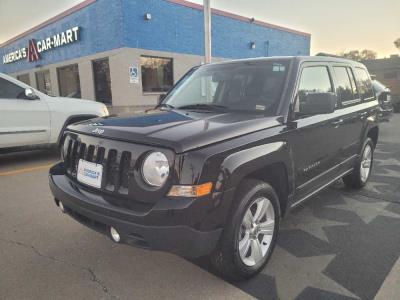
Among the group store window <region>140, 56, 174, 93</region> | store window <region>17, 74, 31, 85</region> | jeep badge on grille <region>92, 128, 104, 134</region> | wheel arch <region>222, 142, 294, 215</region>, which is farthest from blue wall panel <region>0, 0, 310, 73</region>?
wheel arch <region>222, 142, 294, 215</region>

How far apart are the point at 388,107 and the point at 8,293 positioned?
11464 millimetres

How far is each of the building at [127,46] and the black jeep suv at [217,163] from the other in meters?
10.6

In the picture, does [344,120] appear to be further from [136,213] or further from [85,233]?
[85,233]

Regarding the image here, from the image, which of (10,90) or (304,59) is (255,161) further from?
(10,90)

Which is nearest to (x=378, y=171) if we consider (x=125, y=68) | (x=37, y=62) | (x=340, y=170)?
(x=340, y=170)

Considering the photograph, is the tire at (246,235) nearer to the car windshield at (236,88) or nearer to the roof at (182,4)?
the car windshield at (236,88)

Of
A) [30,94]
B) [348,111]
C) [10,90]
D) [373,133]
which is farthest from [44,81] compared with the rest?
[348,111]

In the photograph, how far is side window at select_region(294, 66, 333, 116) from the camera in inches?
125

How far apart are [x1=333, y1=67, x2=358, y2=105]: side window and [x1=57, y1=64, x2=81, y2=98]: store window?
1447 centimetres

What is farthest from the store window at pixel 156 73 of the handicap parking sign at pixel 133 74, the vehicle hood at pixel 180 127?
the vehicle hood at pixel 180 127

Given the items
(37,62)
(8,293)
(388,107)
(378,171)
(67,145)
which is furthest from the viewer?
(37,62)

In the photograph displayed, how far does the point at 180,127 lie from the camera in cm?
255

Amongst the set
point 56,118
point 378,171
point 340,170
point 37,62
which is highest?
point 37,62

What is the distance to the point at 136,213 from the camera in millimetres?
2240
